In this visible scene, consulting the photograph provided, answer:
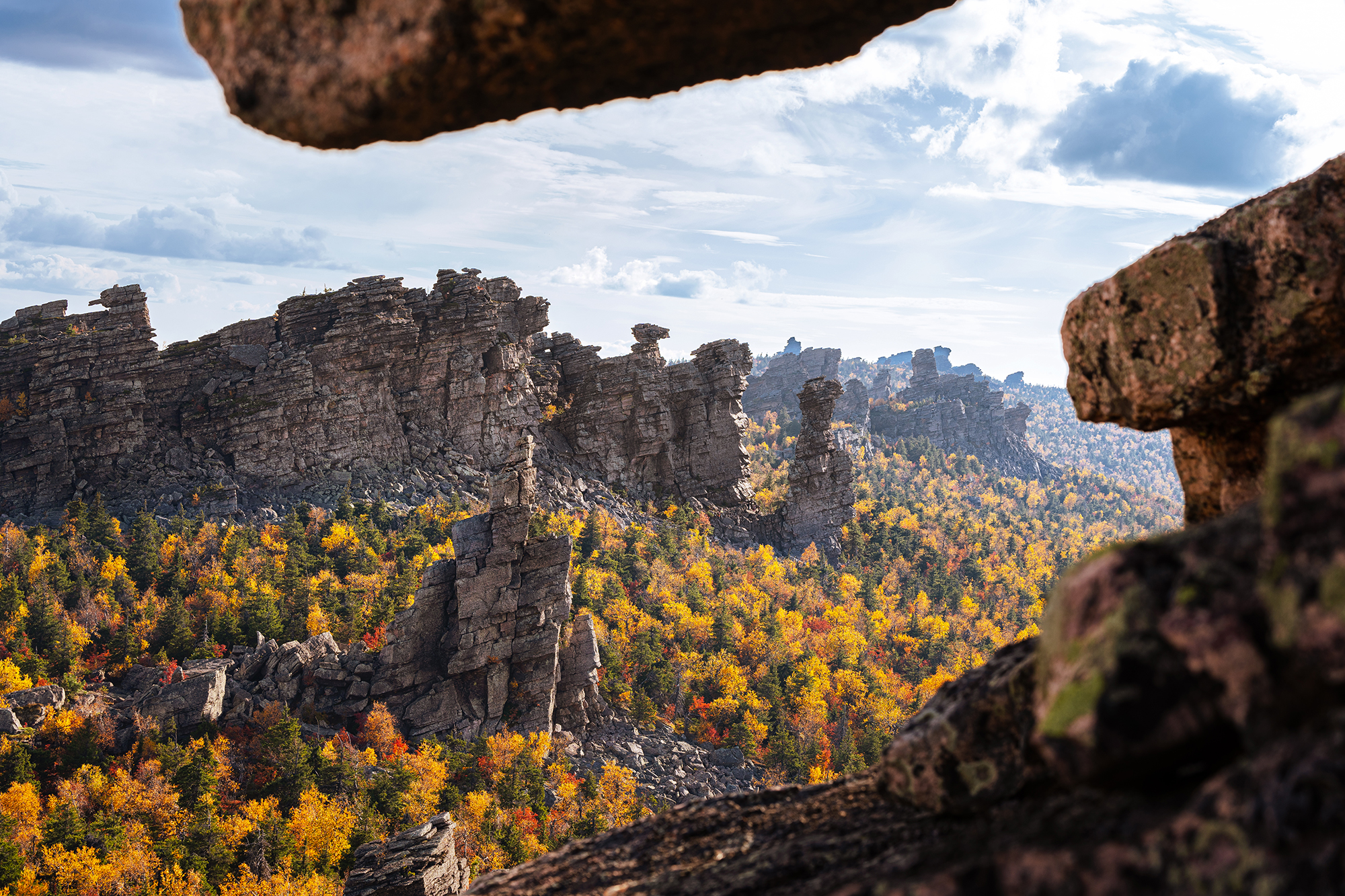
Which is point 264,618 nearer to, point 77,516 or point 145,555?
point 145,555

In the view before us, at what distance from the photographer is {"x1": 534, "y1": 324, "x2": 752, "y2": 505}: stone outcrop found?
9212 centimetres

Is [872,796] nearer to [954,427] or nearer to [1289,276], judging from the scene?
[1289,276]

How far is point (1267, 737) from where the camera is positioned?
14.7ft

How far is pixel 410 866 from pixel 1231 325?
26385 mm

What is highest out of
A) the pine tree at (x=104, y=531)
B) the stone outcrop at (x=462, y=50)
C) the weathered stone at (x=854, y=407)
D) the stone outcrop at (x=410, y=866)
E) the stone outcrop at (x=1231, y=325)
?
the weathered stone at (x=854, y=407)

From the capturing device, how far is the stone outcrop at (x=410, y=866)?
80.9 ft

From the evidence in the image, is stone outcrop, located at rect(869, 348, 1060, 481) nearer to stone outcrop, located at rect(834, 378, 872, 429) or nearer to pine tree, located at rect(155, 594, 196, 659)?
stone outcrop, located at rect(834, 378, 872, 429)

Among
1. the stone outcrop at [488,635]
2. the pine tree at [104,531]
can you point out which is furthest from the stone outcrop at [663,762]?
Answer: the pine tree at [104,531]

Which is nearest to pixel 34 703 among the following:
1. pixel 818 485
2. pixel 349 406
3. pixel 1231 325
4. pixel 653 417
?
pixel 349 406

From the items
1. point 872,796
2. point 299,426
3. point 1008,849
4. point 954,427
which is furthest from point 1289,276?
point 954,427

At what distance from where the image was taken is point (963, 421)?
18500cm

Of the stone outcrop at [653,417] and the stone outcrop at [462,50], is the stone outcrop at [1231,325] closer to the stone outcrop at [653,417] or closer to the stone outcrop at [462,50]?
the stone outcrop at [462,50]

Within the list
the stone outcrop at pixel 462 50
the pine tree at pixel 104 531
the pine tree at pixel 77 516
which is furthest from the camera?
the pine tree at pixel 77 516

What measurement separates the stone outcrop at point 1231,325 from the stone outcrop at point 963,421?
586 ft
